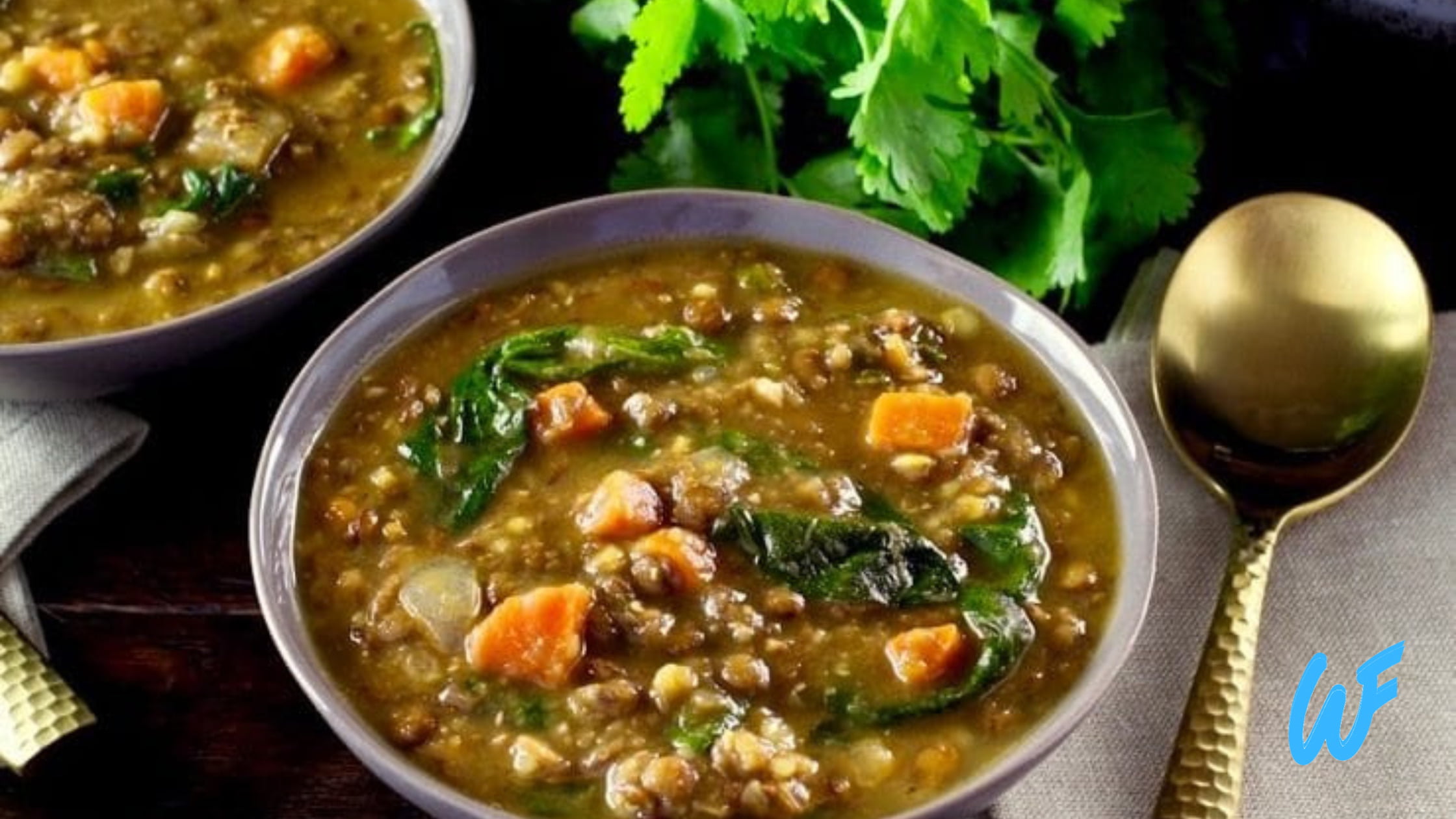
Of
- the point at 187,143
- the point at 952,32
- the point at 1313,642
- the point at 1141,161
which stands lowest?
the point at 1313,642

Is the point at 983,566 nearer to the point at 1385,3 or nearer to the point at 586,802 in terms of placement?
the point at 586,802

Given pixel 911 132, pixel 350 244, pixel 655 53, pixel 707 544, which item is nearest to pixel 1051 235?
pixel 911 132

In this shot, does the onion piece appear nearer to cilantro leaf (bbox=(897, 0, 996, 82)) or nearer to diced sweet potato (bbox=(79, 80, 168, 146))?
cilantro leaf (bbox=(897, 0, 996, 82))

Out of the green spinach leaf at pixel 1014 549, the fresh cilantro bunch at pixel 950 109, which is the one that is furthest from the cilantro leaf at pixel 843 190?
the green spinach leaf at pixel 1014 549

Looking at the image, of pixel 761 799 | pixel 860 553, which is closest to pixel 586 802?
pixel 761 799

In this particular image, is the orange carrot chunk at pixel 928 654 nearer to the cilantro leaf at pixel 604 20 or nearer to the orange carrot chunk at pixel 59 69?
the cilantro leaf at pixel 604 20

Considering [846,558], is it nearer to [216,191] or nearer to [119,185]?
[216,191]
